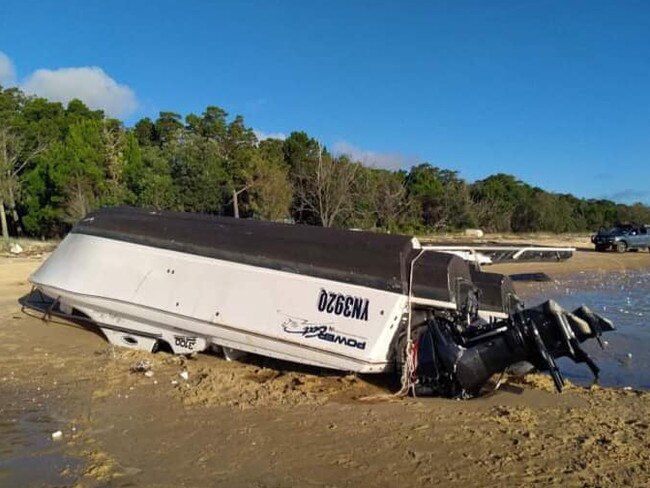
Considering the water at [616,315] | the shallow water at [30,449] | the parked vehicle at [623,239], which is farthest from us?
the parked vehicle at [623,239]

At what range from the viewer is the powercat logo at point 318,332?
607 cm

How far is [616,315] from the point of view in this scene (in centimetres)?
1315

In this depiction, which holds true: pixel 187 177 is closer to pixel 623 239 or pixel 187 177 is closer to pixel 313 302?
pixel 623 239

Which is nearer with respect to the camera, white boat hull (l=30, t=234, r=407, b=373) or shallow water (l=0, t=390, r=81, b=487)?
shallow water (l=0, t=390, r=81, b=487)

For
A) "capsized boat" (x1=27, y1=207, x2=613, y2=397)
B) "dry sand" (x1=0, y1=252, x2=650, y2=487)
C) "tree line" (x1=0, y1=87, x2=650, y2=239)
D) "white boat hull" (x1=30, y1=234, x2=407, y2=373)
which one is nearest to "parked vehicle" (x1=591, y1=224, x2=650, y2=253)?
"tree line" (x1=0, y1=87, x2=650, y2=239)

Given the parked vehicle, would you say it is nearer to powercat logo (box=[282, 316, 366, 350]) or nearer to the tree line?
the tree line

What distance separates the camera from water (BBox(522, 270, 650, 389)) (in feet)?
25.7

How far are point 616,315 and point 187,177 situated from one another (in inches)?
1253

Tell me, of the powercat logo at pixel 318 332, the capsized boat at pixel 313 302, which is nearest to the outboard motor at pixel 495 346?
the capsized boat at pixel 313 302

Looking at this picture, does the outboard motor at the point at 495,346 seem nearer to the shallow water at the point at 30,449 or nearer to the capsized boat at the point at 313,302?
the capsized boat at the point at 313,302

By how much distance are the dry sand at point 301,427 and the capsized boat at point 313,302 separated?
1.27 feet

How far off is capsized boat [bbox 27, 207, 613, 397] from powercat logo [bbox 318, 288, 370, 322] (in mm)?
11

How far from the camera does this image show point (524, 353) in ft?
18.2

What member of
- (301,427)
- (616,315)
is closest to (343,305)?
(301,427)
